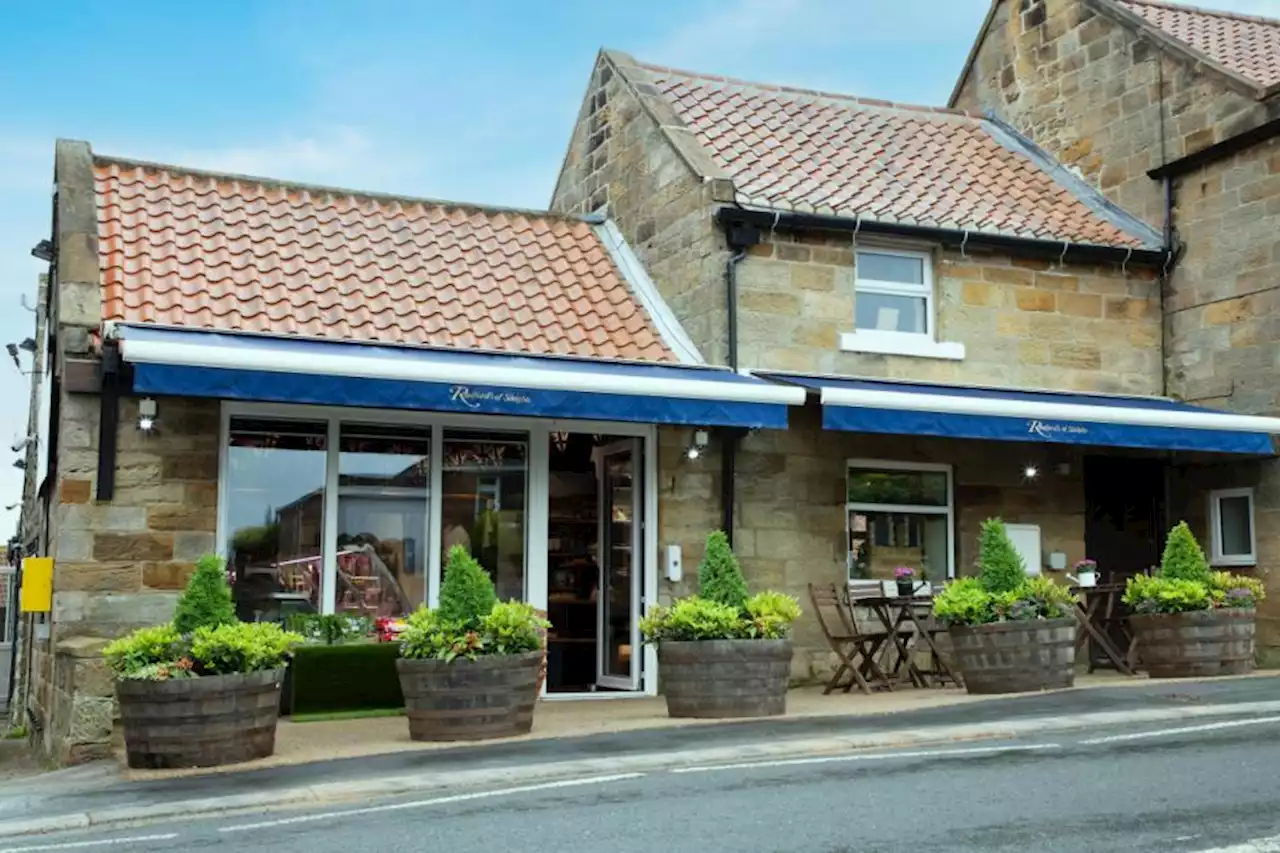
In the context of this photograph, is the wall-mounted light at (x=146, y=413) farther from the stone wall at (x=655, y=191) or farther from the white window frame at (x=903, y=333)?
the white window frame at (x=903, y=333)

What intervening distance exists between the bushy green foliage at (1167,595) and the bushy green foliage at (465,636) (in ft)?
18.7

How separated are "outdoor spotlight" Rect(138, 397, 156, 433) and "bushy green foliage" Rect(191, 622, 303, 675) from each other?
222 centimetres

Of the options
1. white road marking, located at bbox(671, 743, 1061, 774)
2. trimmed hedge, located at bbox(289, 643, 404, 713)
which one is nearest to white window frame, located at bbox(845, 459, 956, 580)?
trimmed hedge, located at bbox(289, 643, 404, 713)

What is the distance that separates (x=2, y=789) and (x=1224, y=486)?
11.8 meters

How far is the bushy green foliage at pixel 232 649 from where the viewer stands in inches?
380

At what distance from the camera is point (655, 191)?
50.6ft

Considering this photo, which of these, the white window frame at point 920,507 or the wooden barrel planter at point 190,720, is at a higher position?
the white window frame at point 920,507

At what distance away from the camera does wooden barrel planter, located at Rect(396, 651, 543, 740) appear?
1018cm

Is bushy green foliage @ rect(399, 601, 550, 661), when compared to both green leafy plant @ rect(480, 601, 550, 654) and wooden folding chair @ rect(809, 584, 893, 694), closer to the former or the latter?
green leafy plant @ rect(480, 601, 550, 654)

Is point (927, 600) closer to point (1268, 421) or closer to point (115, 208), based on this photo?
point (1268, 421)

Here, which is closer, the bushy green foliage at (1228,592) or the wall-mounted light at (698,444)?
the bushy green foliage at (1228,592)

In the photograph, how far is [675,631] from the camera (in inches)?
446

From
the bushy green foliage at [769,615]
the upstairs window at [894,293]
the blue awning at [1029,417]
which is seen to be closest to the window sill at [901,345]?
the upstairs window at [894,293]

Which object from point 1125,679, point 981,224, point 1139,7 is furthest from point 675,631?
point 1139,7
